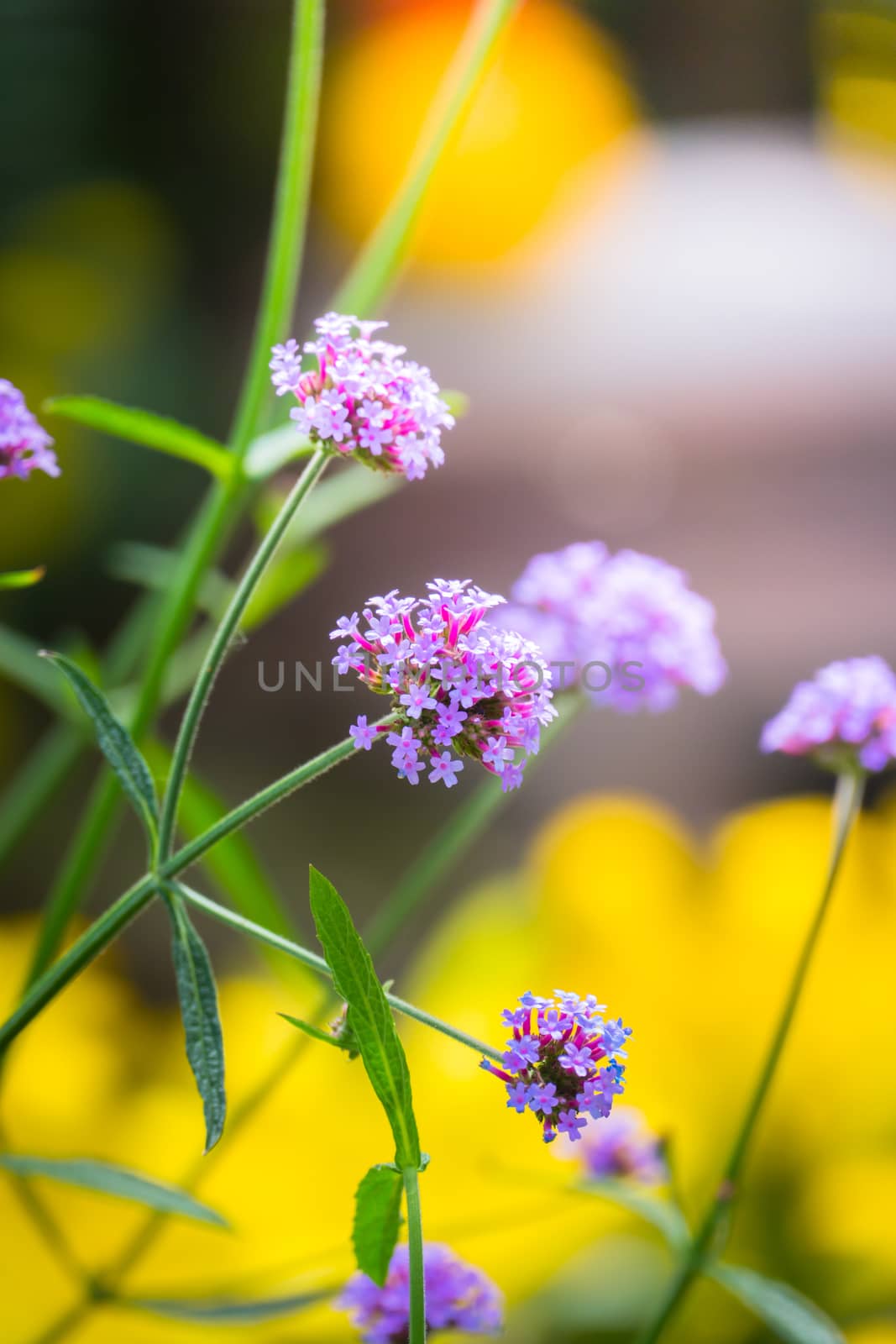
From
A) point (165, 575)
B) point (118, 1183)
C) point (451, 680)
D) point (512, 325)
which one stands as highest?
point (512, 325)

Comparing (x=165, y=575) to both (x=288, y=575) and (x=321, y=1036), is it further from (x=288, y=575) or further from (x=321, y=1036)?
(x=321, y=1036)

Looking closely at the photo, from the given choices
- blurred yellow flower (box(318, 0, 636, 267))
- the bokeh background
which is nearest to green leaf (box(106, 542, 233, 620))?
the bokeh background

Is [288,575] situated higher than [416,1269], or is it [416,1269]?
[288,575]

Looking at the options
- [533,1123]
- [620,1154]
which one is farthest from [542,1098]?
[533,1123]

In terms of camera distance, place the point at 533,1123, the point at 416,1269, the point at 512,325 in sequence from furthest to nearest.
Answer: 1. the point at 512,325
2. the point at 533,1123
3. the point at 416,1269

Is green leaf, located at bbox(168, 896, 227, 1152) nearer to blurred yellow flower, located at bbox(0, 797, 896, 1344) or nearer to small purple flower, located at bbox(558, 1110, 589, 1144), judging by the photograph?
small purple flower, located at bbox(558, 1110, 589, 1144)

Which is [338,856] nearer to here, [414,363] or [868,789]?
[868,789]
